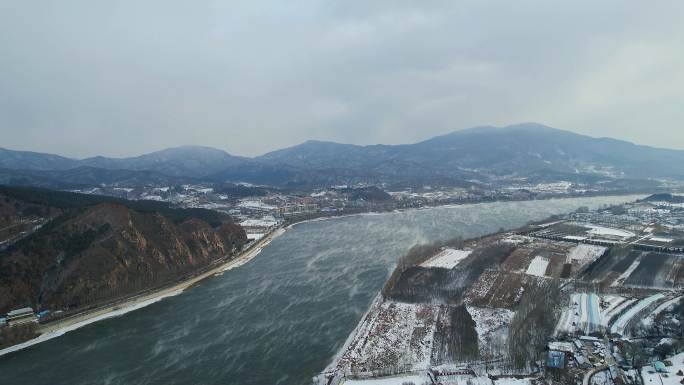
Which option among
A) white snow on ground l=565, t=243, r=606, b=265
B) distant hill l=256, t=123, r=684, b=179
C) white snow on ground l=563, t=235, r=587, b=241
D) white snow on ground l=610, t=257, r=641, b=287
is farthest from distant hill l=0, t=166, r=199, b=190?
white snow on ground l=610, t=257, r=641, b=287

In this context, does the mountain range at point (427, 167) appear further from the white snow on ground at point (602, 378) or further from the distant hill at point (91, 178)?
the white snow on ground at point (602, 378)

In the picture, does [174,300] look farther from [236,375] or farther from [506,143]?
[506,143]

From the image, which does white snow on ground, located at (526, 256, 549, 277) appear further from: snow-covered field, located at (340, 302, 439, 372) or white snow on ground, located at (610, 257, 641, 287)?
snow-covered field, located at (340, 302, 439, 372)

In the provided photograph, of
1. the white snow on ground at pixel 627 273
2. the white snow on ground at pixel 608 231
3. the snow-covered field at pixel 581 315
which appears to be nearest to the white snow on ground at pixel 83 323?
the snow-covered field at pixel 581 315

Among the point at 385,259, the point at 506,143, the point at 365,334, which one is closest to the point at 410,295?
the point at 365,334

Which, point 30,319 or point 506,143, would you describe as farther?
point 506,143

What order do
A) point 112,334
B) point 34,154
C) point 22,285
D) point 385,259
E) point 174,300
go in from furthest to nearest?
1. point 34,154
2. point 385,259
3. point 174,300
4. point 22,285
5. point 112,334
